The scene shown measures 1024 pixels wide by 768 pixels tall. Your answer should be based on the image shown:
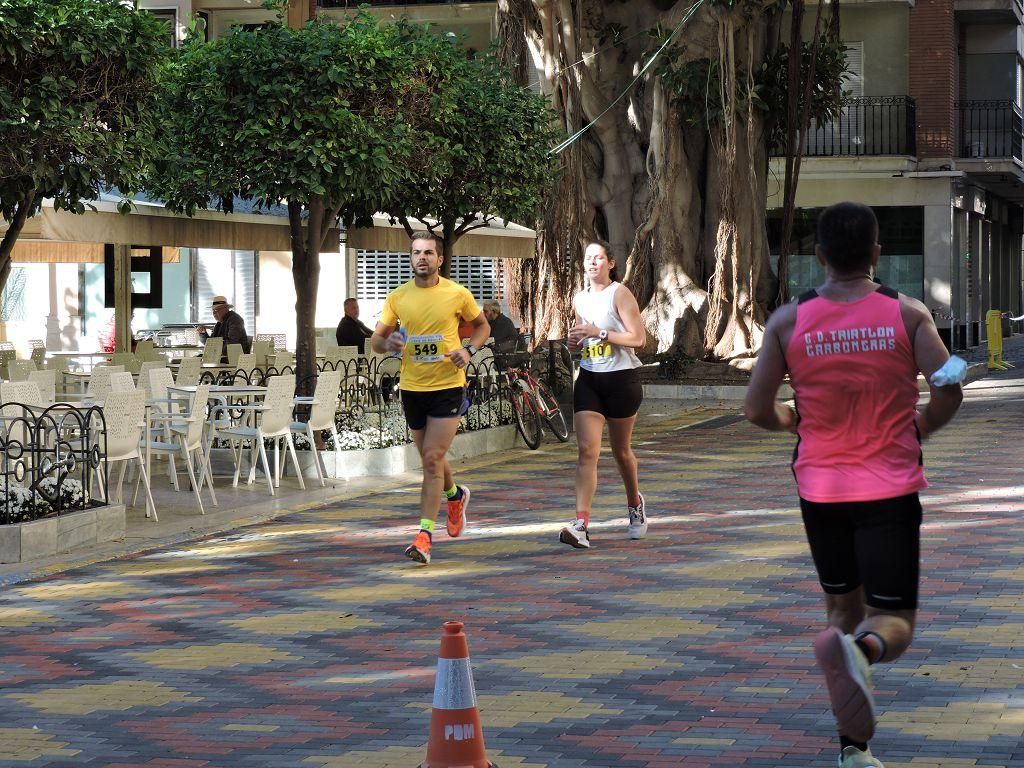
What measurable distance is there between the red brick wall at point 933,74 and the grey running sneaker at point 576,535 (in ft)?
93.6

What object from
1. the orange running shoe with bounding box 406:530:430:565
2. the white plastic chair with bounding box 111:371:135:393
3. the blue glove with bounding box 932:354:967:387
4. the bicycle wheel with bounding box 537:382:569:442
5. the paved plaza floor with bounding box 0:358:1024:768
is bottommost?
the paved plaza floor with bounding box 0:358:1024:768

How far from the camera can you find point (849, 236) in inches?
196

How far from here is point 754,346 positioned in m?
25.3

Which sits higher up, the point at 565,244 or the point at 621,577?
the point at 565,244

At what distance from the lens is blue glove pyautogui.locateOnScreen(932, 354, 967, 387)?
4598 millimetres

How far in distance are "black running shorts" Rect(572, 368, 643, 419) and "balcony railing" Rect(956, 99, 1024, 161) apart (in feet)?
101

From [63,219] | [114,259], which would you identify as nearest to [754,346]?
[114,259]

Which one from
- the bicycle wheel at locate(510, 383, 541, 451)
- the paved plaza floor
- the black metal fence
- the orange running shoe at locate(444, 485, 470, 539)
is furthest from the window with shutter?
the orange running shoe at locate(444, 485, 470, 539)

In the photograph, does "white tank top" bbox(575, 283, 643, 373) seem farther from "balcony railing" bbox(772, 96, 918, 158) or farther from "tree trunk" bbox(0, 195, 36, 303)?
"balcony railing" bbox(772, 96, 918, 158)

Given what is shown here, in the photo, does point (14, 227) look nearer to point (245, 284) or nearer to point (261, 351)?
point (261, 351)

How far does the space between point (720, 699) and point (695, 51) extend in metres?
19.9

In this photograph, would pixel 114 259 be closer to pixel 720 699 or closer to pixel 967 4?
pixel 720 699

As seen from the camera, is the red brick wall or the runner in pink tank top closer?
the runner in pink tank top

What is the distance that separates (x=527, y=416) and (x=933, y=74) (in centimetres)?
2246
